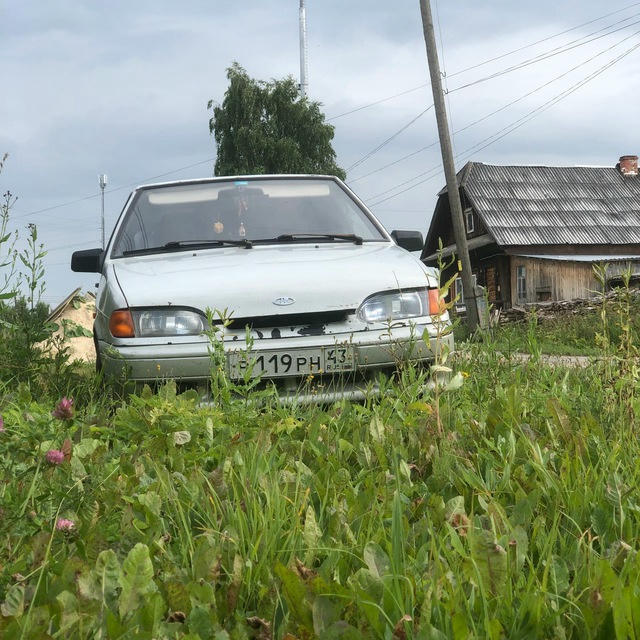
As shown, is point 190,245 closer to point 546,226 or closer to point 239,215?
point 239,215

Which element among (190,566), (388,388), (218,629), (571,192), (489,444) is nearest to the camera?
(218,629)

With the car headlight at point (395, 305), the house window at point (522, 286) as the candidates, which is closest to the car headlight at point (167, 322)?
the car headlight at point (395, 305)

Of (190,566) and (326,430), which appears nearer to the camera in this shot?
(190,566)

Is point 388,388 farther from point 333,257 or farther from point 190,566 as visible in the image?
point 190,566

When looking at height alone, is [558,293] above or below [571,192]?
below

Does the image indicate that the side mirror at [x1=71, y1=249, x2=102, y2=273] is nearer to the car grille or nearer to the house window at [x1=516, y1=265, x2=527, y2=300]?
the car grille

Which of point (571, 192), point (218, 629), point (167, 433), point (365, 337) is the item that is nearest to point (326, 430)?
point (167, 433)

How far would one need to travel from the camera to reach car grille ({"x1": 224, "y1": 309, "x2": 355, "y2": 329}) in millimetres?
4172

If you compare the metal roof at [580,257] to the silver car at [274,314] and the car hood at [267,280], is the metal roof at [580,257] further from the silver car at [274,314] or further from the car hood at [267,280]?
the car hood at [267,280]

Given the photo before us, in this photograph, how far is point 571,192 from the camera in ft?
129

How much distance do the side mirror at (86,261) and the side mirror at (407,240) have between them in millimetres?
1939

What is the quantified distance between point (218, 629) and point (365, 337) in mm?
2723

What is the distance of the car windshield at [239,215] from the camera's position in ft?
17.3

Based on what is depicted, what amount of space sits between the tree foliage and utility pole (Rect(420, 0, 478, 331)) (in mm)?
24967
